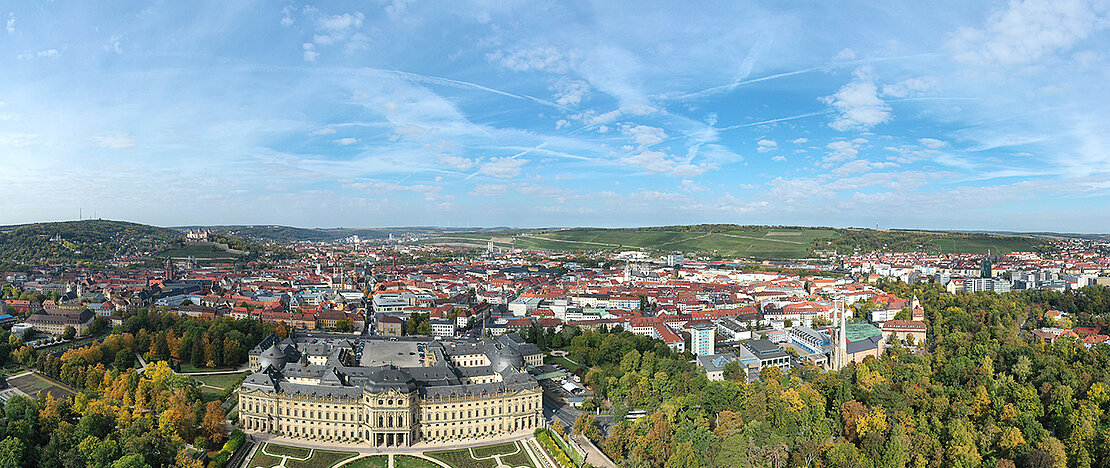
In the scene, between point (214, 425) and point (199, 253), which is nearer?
point (214, 425)

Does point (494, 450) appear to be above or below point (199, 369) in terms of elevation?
below

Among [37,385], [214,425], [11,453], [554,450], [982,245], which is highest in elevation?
[982,245]

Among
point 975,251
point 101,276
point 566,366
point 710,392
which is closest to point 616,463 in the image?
point 710,392

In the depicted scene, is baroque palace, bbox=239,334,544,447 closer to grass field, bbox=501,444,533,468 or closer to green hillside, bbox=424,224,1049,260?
grass field, bbox=501,444,533,468

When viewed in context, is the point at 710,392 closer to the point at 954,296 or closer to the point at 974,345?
the point at 974,345

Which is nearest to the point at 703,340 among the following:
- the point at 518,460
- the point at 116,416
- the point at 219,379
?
the point at 518,460

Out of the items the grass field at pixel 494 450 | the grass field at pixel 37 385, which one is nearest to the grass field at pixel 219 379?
the grass field at pixel 37 385

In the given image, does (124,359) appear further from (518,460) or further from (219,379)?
(518,460)
